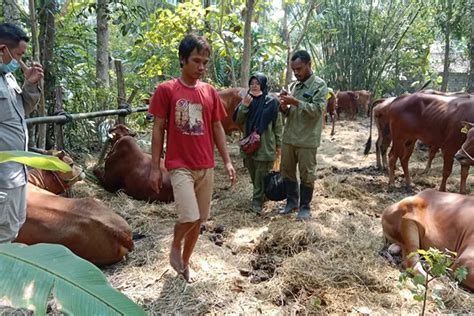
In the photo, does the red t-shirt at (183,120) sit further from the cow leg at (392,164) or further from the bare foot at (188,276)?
the cow leg at (392,164)

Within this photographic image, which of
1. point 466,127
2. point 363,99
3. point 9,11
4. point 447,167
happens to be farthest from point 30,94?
point 363,99

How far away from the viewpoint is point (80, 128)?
7469 millimetres

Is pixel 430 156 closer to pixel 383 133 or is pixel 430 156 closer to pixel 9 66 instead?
pixel 383 133

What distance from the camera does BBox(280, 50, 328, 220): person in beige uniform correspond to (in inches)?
183

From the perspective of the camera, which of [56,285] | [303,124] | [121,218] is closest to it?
[56,285]

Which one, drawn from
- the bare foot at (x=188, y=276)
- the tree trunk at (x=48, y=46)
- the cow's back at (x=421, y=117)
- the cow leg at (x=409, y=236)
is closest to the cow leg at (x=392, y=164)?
the cow's back at (x=421, y=117)

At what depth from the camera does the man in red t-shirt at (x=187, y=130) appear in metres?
3.11

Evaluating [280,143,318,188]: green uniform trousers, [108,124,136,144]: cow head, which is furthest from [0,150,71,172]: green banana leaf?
[108,124,136,144]: cow head

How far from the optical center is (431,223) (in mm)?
3861

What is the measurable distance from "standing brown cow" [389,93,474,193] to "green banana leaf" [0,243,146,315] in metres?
6.07

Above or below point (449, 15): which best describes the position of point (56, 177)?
A: below

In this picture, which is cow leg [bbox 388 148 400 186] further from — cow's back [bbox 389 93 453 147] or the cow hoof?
the cow hoof

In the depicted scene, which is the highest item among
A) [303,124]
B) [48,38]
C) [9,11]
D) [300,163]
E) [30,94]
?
[9,11]

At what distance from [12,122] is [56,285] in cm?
199
